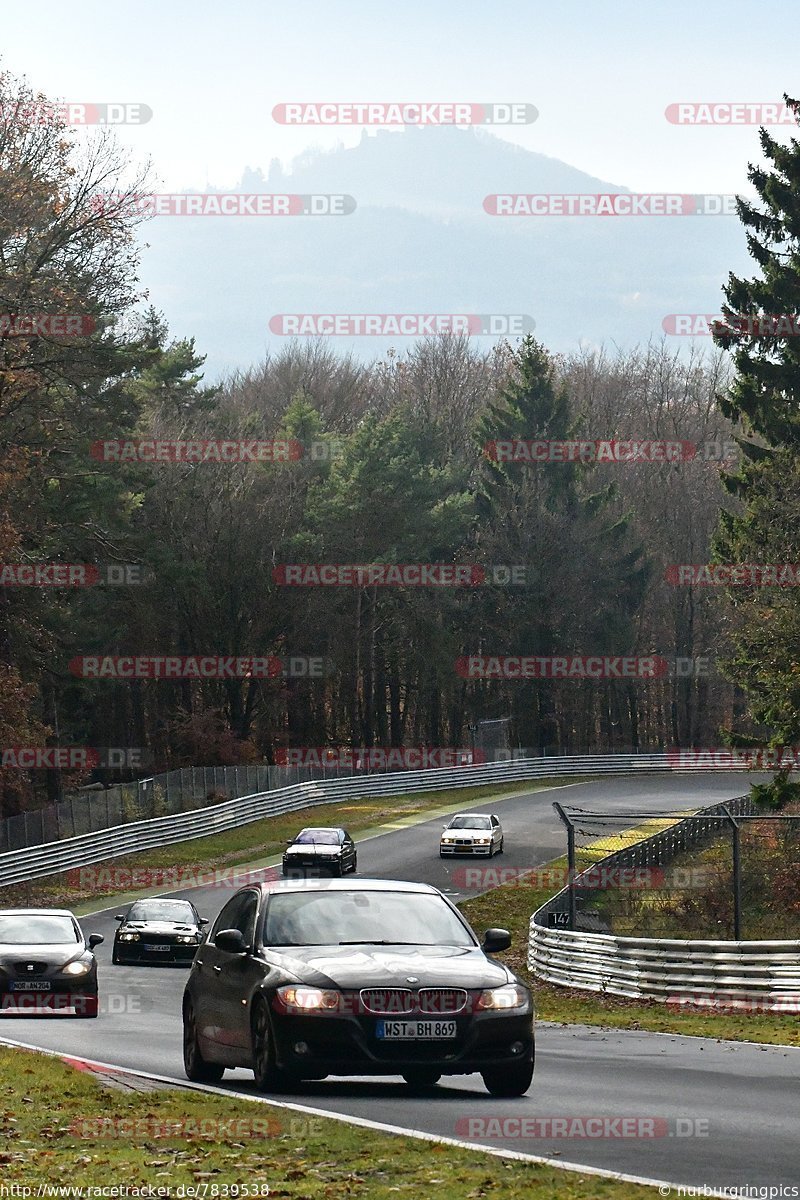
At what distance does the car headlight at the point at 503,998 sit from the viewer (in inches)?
459

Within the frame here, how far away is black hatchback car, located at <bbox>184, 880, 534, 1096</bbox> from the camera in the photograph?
11.5 meters

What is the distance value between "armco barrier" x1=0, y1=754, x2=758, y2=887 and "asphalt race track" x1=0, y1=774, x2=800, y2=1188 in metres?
20.4

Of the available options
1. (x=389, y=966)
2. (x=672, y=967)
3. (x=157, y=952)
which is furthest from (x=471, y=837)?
(x=389, y=966)

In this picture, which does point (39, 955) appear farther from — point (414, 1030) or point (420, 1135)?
point (420, 1135)

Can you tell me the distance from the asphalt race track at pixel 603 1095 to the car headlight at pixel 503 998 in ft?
2.18

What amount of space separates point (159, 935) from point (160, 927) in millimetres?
183

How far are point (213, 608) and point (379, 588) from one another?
829cm

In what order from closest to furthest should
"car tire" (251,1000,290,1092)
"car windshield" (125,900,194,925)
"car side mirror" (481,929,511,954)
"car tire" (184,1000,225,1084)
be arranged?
"car tire" (251,1000,290,1092) → "car side mirror" (481,929,511,954) → "car tire" (184,1000,225,1084) → "car windshield" (125,900,194,925)

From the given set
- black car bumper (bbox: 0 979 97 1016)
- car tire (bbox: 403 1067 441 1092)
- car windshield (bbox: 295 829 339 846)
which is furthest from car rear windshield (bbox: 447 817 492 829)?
car tire (bbox: 403 1067 441 1092)

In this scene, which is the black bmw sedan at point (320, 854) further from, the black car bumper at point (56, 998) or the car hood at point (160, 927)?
the black car bumper at point (56, 998)

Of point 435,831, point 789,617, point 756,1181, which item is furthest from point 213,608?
point 756,1181

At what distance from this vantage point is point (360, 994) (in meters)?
11.5

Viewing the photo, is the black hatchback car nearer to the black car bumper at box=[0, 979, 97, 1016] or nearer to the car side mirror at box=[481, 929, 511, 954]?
the car side mirror at box=[481, 929, 511, 954]

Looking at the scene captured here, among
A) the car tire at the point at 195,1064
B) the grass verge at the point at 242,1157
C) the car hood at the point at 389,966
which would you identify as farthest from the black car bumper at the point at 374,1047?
the car tire at the point at 195,1064
